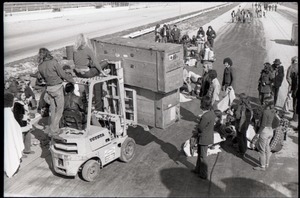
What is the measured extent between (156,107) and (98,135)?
2013 mm

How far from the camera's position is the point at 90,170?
26.5 ft

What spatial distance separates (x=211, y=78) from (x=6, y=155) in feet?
19.6

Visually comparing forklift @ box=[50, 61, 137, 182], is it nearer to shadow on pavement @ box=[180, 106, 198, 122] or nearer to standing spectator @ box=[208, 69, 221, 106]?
standing spectator @ box=[208, 69, 221, 106]

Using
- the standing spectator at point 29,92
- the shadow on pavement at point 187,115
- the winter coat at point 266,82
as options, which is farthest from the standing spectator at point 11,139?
the winter coat at point 266,82

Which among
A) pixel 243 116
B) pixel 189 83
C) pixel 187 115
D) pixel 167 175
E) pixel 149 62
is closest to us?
pixel 167 175

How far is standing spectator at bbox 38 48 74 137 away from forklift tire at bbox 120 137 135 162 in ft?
5.30

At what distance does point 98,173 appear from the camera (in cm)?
832

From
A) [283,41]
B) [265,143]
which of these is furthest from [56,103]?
[283,41]

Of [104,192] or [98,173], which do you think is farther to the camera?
[98,173]

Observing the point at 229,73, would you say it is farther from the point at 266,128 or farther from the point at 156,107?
the point at 266,128

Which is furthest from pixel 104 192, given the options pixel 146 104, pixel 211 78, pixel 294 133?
pixel 294 133

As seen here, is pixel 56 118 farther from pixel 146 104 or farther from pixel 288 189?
pixel 288 189

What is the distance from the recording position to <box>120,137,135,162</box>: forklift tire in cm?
888

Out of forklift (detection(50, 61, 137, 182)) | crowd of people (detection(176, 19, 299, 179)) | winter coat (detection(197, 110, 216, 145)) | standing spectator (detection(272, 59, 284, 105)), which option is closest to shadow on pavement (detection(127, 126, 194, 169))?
crowd of people (detection(176, 19, 299, 179))
